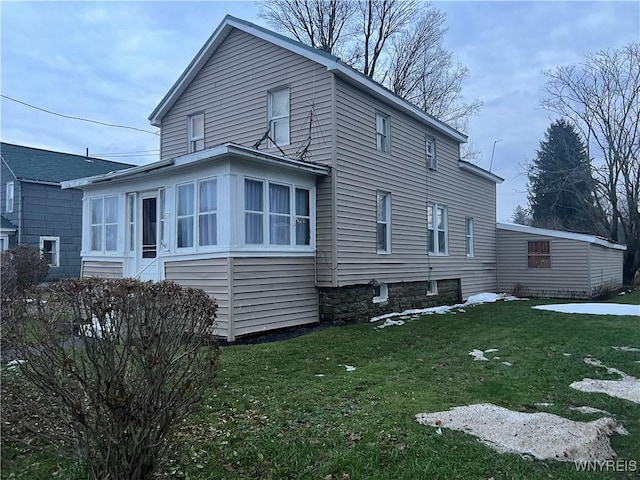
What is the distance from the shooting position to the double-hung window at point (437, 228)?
Result: 14.5 metres

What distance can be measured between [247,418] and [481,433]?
7.08ft

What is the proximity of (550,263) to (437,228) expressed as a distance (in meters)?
6.15

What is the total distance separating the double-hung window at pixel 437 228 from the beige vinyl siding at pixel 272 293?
5.81 meters

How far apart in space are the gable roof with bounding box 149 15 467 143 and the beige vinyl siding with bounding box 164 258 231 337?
5.08 metres

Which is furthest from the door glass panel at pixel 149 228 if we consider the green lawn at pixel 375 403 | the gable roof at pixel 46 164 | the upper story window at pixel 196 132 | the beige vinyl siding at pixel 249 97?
the gable roof at pixel 46 164

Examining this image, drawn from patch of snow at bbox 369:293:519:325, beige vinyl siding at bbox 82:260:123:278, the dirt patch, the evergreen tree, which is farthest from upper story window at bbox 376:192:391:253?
the evergreen tree

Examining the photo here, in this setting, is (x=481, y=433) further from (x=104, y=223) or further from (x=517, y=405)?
(x=104, y=223)

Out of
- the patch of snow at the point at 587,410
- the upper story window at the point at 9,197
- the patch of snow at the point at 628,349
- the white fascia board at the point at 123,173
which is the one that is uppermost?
the upper story window at the point at 9,197

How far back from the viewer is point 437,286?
14656 mm

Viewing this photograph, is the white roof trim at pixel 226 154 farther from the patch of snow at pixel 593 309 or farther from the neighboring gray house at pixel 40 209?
the neighboring gray house at pixel 40 209

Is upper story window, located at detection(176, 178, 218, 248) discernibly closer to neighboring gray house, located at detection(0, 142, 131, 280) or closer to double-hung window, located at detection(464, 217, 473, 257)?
double-hung window, located at detection(464, 217, 473, 257)

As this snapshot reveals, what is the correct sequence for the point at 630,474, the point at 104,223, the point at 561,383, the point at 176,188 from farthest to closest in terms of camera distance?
the point at 104,223 < the point at 176,188 < the point at 561,383 < the point at 630,474

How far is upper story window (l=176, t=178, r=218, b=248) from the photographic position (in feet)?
28.4

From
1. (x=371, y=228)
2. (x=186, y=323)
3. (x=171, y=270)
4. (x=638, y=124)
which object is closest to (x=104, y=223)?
(x=171, y=270)
